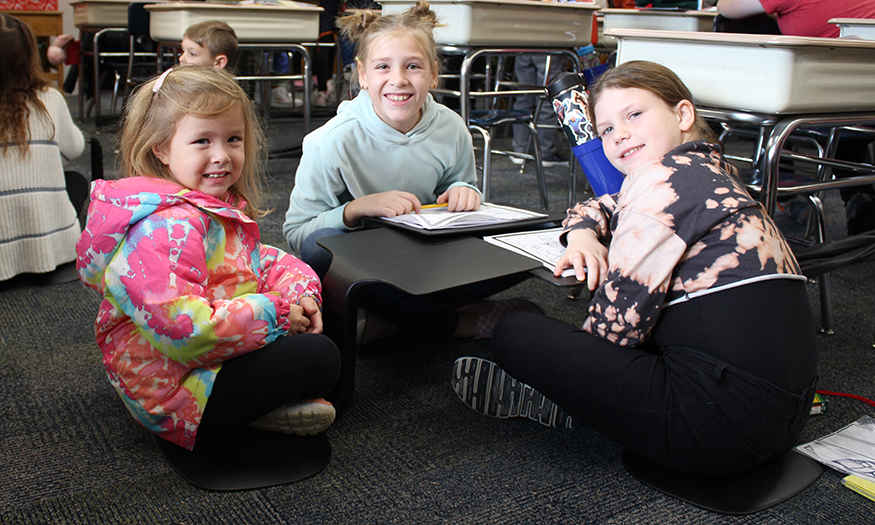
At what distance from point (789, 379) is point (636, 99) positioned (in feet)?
1.60

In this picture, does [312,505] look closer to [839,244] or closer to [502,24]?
[839,244]

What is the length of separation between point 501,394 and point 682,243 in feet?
1.44

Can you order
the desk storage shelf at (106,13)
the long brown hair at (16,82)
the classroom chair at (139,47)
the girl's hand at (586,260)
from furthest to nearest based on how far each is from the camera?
the desk storage shelf at (106,13) < the classroom chair at (139,47) < the long brown hair at (16,82) < the girl's hand at (586,260)

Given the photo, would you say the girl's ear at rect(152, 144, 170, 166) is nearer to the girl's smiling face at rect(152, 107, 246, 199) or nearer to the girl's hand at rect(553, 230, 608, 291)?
the girl's smiling face at rect(152, 107, 246, 199)

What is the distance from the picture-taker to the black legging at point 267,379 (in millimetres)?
1029

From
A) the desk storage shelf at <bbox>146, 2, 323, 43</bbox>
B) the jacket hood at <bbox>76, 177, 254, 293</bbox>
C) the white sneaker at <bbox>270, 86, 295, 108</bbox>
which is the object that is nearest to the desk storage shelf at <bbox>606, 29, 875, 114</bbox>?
the jacket hood at <bbox>76, 177, 254, 293</bbox>

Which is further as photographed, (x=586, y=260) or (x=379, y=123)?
(x=379, y=123)

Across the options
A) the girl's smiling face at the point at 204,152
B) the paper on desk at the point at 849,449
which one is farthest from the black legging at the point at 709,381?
the girl's smiling face at the point at 204,152

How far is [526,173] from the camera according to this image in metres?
3.64

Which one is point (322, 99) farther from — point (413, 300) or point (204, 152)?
point (204, 152)

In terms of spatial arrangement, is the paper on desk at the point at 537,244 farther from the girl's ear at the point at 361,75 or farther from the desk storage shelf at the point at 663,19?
the desk storage shelf at the point at 663,19

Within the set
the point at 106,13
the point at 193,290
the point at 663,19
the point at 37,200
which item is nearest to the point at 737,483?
the point at 193,290

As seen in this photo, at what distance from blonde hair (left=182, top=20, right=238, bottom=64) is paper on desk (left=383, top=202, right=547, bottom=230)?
1.76 metres

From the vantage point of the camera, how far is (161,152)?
106cm
